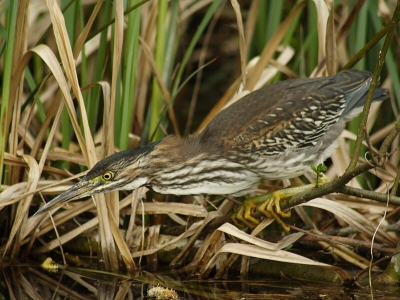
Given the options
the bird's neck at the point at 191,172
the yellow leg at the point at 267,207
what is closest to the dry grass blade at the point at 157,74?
the bird's neck at the point at 191,172

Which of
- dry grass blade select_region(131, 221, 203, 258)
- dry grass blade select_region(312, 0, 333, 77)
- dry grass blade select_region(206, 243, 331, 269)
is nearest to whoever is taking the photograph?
dry grass blade select_region(206, 243, 331, 269)

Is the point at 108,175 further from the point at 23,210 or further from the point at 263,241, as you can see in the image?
the point at 263,241

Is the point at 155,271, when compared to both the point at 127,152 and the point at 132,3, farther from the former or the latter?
the point at 132,3

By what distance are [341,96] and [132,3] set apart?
1.64 metres

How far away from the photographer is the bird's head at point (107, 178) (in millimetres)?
4395

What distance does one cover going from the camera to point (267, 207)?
4.66 meters

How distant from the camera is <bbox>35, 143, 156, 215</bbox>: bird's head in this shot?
4395 millimetres

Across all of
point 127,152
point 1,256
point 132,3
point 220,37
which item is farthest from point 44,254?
point 220,37

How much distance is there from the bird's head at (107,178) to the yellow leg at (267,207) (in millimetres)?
812

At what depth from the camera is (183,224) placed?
513 cm

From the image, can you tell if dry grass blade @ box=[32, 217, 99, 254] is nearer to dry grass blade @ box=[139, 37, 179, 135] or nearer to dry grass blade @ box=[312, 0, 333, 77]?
dry grass blade @ box=[139, 37, 179, 135]

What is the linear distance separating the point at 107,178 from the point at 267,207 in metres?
1.07

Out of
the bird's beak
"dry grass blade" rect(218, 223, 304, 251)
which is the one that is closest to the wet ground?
"dry grass blade" rect(218, 223, 304, 251)

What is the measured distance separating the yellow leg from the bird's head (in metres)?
0.81
